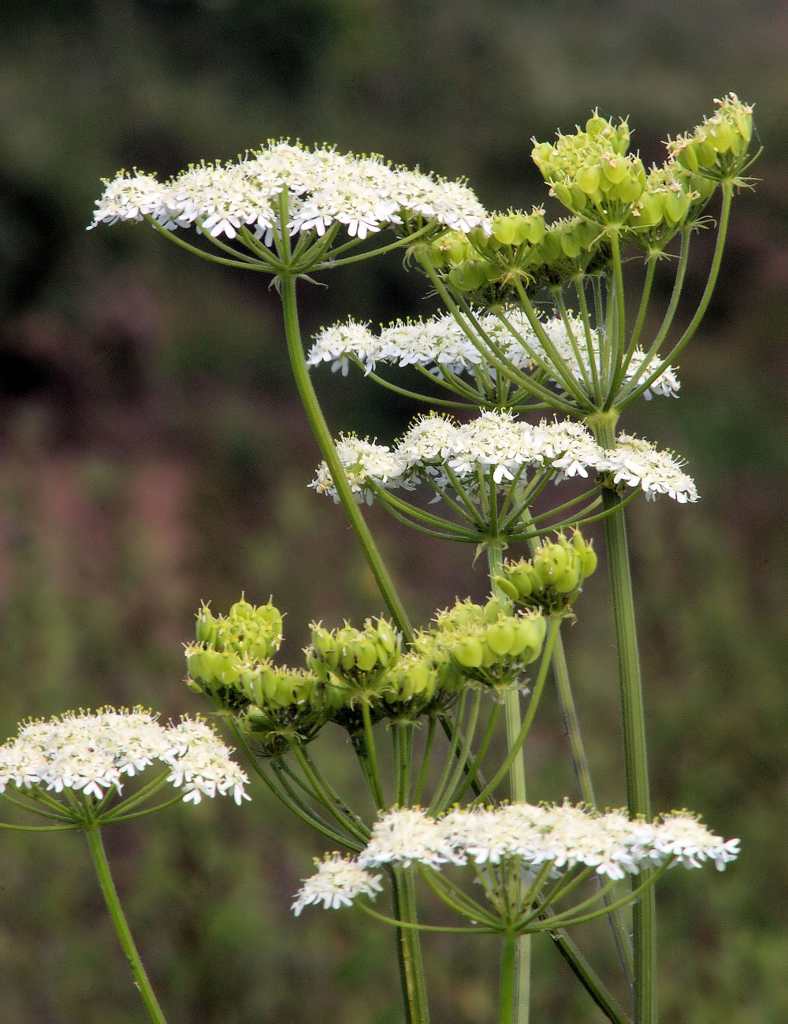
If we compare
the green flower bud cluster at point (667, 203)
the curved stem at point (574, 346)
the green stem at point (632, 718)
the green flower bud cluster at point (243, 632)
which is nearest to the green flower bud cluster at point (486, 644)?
the green flower bud cluster at point (243, 632)

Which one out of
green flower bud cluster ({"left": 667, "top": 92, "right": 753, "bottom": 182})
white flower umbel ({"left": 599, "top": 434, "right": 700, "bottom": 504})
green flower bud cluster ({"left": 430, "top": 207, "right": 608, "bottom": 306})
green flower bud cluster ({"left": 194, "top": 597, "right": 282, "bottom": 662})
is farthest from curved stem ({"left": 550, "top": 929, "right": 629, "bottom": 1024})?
green flower bud cluster ({"left": 667, "top": 92, "right": 753, "bottom": 182})

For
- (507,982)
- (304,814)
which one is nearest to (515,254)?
(304,814)

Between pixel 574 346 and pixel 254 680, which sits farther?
pixel 574 346

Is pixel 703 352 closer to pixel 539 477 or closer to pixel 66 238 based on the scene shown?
pixel 66 238

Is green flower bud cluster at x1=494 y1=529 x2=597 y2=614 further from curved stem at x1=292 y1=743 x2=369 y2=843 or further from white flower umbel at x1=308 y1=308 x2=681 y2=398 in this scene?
white flower umbel at x1=308 y1=308 x2=681 y2=398

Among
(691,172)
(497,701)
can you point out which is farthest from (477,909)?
(691,172)

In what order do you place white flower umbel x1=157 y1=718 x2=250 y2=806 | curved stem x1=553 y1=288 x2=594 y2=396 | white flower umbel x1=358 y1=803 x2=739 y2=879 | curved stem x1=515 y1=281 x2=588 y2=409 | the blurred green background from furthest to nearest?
the blurred green background < curved stem x1=553 y1=288 x2=594 y2=396 < curved stem x1=515 y1=281 x2=588 y2=409 < white flower umbel x1=157 y1=718 x2=250 y2=806 < white flower umbel x1=358 y1=803 x2=739 y2=879

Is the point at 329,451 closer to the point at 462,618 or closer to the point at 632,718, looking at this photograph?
the point at 462,618
